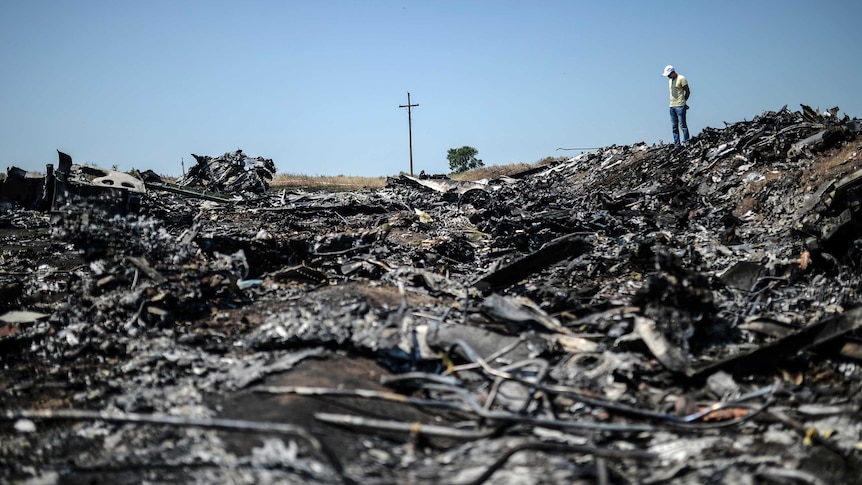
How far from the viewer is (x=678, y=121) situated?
37.6ft

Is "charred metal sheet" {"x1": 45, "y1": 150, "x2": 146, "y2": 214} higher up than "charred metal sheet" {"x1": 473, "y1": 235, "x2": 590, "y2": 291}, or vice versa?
"charred metal sheet" {"x1": 45, "y1": 150, "x2": 146, "y2": 214}

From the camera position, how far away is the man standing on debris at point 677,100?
10.5 metres

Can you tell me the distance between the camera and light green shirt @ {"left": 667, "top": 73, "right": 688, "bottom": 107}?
10477 mm

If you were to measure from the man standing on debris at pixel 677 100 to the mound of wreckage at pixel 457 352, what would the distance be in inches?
115

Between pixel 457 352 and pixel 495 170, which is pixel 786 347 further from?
pixel 495 170

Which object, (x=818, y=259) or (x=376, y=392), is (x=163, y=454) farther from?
(x=818, y=259)

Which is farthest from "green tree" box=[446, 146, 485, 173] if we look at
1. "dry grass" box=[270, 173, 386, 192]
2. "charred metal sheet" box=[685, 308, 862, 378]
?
"charred metal sheet" box=[685, 308, 862, 378]

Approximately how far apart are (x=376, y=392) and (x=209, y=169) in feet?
50.0

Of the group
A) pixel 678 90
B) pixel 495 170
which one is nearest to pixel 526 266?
pixel 678 90

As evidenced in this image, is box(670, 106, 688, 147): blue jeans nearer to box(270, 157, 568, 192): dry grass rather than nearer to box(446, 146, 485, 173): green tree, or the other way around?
box(270, 157, 568, 192): dry grass

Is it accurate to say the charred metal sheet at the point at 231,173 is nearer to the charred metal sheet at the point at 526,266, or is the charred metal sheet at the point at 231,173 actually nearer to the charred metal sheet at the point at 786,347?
the charred metal sheet at the point at 526,266

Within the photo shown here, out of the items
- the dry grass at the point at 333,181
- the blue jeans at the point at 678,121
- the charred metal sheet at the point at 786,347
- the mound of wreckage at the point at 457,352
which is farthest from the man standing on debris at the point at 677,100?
the dry grass at the point at 333,181

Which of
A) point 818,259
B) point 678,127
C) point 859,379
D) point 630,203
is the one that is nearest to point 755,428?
point 859,379

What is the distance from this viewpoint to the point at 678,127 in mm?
11562
